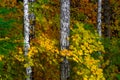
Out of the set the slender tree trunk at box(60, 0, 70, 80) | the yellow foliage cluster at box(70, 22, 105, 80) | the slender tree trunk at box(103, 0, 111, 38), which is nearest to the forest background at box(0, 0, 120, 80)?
the yellow foliage cluster at box(70, 22, 105, 80)

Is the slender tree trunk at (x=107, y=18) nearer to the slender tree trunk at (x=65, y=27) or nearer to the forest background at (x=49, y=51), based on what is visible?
the forest background at (x=49, y=51)

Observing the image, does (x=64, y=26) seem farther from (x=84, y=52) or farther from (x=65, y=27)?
(x=84, y=52)

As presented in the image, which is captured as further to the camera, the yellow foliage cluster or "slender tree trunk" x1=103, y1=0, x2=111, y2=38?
"slender tree trunk" x1=103, y1=0, x2=111, y2=38

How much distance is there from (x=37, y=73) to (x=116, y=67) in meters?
3.69

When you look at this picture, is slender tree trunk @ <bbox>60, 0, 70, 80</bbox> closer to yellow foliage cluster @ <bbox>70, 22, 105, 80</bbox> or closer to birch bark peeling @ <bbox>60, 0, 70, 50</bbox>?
birch bark peeling @ <bbox>60, 0, 70, 50</bbox>

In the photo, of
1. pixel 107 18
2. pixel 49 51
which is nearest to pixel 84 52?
pixel 49 51

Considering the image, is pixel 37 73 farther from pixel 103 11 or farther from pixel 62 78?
pixel 103 11

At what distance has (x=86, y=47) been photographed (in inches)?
463

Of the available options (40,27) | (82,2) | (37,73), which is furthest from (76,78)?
(82,2)

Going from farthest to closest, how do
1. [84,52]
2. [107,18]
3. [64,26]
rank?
[107,18]
[84,52]
[64,26]

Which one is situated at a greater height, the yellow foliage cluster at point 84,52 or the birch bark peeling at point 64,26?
the birch bark peeling at point 64,26

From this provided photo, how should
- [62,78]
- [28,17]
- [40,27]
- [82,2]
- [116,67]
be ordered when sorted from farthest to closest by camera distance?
[82,2]
[116,67]
[40,27]
[62,78]
[28,17]

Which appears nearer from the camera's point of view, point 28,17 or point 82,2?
A: point 28,17

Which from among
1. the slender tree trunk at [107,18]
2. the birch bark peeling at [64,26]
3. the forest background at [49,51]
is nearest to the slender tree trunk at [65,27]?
the birch bark peeling at [64,26]
